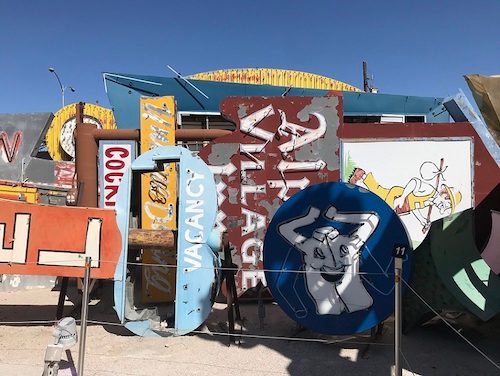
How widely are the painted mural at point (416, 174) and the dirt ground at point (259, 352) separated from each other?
216cm

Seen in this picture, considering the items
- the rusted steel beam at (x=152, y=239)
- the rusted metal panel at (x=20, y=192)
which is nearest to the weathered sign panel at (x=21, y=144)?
the rusted metal panel at (x=20, y=192)

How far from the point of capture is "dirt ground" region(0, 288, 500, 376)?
466 centimetres

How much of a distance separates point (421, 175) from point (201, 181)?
389cm

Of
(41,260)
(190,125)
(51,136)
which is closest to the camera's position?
(41,260)

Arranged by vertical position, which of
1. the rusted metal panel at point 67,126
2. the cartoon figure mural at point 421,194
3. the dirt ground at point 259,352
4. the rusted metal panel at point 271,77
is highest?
Result: the rusted metal panel at point 271,77

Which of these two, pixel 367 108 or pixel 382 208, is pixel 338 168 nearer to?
pixel 382 208

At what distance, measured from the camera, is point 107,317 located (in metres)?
6.72

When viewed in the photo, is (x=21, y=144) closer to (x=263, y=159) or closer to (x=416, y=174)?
(x=263, y=159)

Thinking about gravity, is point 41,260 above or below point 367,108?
below

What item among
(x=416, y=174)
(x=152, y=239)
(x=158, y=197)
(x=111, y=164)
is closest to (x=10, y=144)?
(x=111, y=164)

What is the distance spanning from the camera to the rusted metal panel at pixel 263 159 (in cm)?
753

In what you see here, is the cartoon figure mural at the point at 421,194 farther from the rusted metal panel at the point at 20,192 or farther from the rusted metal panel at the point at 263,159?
the rusted metal panel at the point at 20,192

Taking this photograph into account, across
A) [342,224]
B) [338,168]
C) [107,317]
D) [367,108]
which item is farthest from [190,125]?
[342,224]

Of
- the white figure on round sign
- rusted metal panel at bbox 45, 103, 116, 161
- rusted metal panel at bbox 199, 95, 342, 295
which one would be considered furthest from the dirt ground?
rusted metal panel at bbox 45, 103, 116, 161
